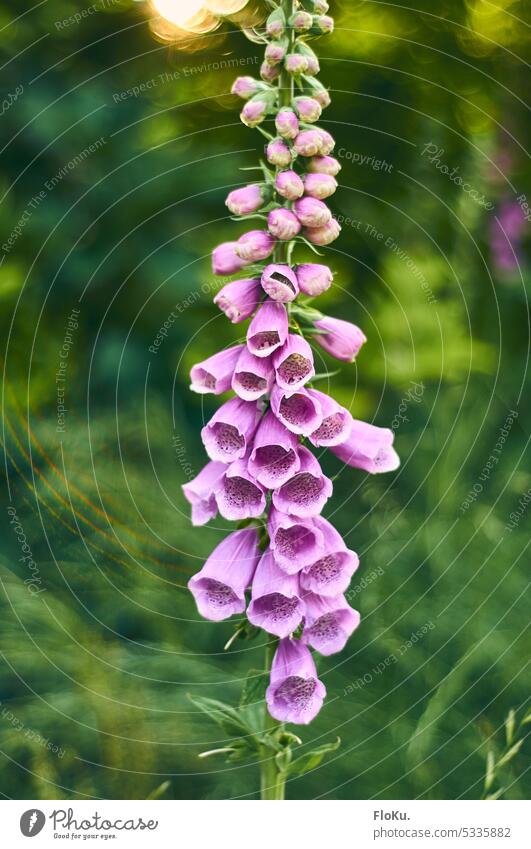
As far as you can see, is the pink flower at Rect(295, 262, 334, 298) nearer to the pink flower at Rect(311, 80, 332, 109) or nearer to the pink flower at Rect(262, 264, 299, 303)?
the pink flower at Rect(262, 264, 299, 303)

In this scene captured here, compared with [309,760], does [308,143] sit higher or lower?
higher

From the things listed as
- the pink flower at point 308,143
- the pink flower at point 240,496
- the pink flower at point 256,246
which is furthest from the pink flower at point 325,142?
the pink flower at point 240,496

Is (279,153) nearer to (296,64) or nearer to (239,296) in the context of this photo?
(296,64)

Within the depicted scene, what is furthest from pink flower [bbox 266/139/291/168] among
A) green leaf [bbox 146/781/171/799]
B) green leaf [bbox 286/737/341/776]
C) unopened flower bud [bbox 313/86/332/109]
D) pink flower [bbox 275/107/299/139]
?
green leaf [bbox 146/781/171/799]

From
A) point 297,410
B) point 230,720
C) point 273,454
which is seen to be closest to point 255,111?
point 297,410

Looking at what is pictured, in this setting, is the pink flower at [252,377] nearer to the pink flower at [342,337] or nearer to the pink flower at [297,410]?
the pink flower at [297,410]

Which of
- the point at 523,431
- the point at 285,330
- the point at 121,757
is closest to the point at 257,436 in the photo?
the point at 285,330

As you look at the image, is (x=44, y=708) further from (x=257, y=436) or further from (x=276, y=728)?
(x=257, y=436)

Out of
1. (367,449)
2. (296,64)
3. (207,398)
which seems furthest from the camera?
(207,398)
